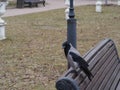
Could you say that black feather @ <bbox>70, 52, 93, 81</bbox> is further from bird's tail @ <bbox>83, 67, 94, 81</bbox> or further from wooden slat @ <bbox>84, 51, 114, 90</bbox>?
wooden slat @ <bbox>84, 51, 114, 90</bbox>

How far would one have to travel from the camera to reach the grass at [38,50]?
7.32m

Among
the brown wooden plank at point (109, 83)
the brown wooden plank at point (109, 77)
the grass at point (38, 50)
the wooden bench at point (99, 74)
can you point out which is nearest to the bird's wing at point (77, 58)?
the wooden bench at point (99, 74)

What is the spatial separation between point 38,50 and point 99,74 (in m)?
6.18

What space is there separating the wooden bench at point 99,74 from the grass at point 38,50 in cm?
170

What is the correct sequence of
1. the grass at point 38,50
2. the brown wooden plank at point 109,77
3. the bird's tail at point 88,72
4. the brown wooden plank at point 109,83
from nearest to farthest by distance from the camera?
the bird's tail at point 88,72
the brown wooden plank at point 109,77
the brown wooden plank at point 109,83
the grass at point 38,50

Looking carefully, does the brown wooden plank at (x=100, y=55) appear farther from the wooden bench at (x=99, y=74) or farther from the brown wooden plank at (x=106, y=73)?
the brown wooden plank at (x=106, y=73)

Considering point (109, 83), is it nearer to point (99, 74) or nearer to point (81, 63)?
point (99, 74)

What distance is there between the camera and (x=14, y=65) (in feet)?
28.1

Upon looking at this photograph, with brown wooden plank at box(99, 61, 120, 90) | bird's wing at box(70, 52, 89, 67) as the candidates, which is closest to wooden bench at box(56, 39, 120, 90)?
brown wooden plank at box(99, 61, 120, 90)

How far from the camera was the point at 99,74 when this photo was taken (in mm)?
4453

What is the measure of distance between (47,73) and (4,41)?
14.4ft

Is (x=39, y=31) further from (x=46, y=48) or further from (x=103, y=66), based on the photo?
(x=103, y=66)

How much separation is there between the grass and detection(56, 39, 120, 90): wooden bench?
1705 millimetres

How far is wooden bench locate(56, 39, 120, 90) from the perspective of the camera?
129 inches
